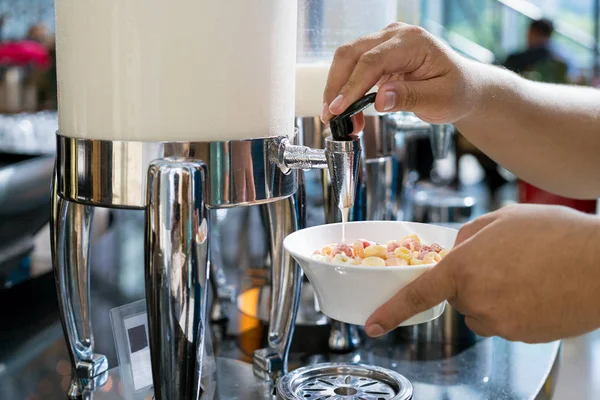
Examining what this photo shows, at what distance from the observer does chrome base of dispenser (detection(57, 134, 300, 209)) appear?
0.65 metres

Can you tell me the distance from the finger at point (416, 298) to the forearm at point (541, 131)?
0.46 meters

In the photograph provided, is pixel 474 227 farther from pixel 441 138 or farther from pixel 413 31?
pixel 441 138

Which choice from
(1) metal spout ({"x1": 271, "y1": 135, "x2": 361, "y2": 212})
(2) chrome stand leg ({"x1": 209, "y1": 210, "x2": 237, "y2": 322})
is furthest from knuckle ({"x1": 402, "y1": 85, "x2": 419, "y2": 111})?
(2) chrome stand leg ({"x1": 209, "y1": 210, "x2": 237, "y2": 322})

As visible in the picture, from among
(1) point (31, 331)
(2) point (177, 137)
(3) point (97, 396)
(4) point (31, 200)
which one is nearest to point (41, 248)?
(4) point (31, 200)

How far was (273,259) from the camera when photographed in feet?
2.78

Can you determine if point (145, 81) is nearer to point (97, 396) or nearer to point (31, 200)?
point (97, 396)

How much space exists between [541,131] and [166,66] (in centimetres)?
74

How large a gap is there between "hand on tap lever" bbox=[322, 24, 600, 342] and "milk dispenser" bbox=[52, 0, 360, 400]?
0.07 meters

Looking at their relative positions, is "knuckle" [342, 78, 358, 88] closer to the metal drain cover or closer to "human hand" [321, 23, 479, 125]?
"human hand" [321, 23, 479, 125]

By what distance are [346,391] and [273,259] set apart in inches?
7.1

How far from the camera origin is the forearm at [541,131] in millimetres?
1068

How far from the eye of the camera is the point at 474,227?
66 centimetres

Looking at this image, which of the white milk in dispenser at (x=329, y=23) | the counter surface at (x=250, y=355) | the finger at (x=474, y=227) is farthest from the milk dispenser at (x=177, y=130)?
the white milk in dispenser at (x=329, y=23)

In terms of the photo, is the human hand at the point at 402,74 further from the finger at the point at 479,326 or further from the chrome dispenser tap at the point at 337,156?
the finger at the point at 479,326
